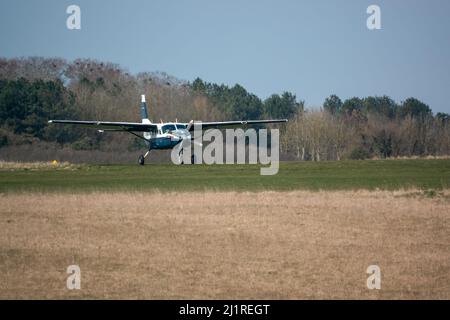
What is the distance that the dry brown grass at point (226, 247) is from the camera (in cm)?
1402

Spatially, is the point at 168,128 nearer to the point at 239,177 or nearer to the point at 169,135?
the point at 169,135

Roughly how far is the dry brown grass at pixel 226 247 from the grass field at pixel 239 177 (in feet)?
16.1

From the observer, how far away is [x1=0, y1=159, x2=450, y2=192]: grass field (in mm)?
30312

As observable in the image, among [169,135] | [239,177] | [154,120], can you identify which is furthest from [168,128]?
[154,120]

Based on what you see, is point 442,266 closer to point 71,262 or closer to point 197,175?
point 71,262

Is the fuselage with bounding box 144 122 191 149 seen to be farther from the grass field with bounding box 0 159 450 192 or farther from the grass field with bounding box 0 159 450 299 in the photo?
the grass field with bounding box 0 159 450 299

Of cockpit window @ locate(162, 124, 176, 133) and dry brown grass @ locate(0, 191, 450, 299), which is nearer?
dry brown grass @ locate(0, 191, 450, 299)

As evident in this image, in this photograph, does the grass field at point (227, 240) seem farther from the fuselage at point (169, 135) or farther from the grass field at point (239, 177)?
Answer: the fuselage at point (169, 135)

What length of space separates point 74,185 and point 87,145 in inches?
1605

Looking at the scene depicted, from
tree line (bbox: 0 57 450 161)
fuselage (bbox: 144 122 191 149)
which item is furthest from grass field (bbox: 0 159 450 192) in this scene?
tree line (bbox: 0 57 450 161)

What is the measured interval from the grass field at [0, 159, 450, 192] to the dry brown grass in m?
4.90
